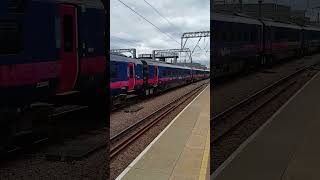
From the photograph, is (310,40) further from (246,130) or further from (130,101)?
(130,101)

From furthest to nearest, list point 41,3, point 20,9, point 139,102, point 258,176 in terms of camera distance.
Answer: point 139,102 < point 41,3 < point 20,9 < point 258,176

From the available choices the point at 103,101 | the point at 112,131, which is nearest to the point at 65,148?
the point at 103,101

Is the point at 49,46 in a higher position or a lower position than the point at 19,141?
higher

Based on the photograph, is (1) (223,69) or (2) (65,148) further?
(1) (223,69)

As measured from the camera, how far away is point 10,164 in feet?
20.4

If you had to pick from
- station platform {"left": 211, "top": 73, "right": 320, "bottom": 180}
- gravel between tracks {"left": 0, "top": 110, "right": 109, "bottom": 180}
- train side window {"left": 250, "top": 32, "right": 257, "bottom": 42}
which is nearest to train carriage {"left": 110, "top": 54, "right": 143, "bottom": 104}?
train side window {"left": 250, "top": 32, "right": 257, "bottom": 42}

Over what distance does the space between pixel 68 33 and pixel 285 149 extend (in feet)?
14.2

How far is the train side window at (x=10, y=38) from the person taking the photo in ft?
18.1

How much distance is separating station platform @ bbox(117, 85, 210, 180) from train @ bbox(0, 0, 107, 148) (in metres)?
1.89

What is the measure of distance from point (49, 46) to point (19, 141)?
1.63 metres

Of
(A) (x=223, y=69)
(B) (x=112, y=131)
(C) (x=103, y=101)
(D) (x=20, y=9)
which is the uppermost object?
(D) (x=20, y=9)

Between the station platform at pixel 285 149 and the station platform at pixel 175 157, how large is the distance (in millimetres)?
769

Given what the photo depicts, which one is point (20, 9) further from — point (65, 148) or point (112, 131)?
point (112, 131)

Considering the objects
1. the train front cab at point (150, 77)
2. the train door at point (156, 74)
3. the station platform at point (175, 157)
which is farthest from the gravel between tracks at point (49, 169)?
the train door at point (156, 74)
